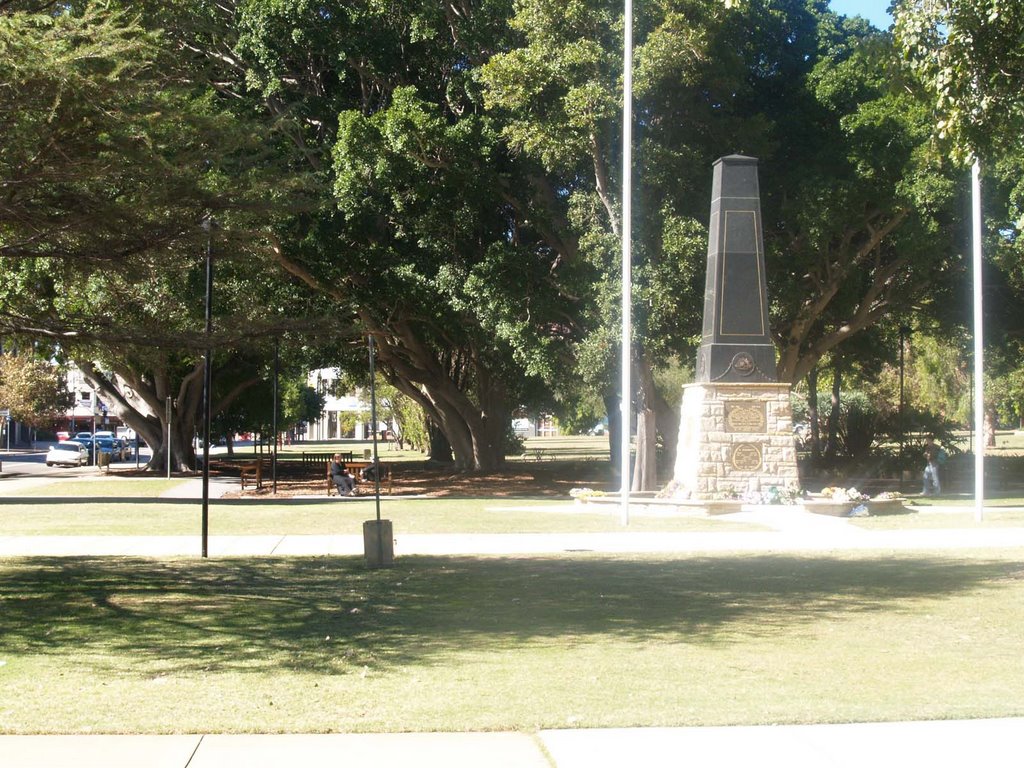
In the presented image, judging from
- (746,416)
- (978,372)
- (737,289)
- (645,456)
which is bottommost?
(645,456)

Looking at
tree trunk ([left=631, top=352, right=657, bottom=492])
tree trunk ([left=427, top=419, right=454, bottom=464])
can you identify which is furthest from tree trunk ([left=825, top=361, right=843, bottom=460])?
tree trunk ([left=427, top=419, right=454, bottom=464])

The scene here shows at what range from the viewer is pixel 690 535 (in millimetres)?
19688

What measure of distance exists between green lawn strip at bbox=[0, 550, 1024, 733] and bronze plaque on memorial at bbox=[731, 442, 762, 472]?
9.90 metres

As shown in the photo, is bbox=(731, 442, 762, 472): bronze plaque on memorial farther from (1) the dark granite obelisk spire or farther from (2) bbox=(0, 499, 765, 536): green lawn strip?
(2) bbox=(0, 499, 765, 536): green lawn strip

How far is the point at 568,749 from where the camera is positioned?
6238mm

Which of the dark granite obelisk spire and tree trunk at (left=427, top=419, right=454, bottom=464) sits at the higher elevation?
the dark granite obelisk spire

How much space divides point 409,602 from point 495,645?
2.45 m

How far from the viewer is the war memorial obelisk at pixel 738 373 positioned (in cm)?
2467

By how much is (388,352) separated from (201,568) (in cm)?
2279

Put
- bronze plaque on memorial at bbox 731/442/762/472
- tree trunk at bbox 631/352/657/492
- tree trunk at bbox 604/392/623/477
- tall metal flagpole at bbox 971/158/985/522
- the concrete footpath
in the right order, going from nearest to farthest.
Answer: the concrete footpath < tall metal flagpole at bbox 971/158/985/522 < bronze plaque on memorial at bbox 731/442/762/472 < tree trunk at bbox 631/352/657/492 < tree trunk at bbox 604/392/623/477

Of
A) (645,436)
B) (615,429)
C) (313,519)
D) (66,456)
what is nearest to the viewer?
(313,519)

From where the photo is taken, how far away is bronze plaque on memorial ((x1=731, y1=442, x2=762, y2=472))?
2488cm

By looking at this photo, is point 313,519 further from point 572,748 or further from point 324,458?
point 324,458

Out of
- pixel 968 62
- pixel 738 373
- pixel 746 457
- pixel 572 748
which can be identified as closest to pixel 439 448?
pixel 746 457
